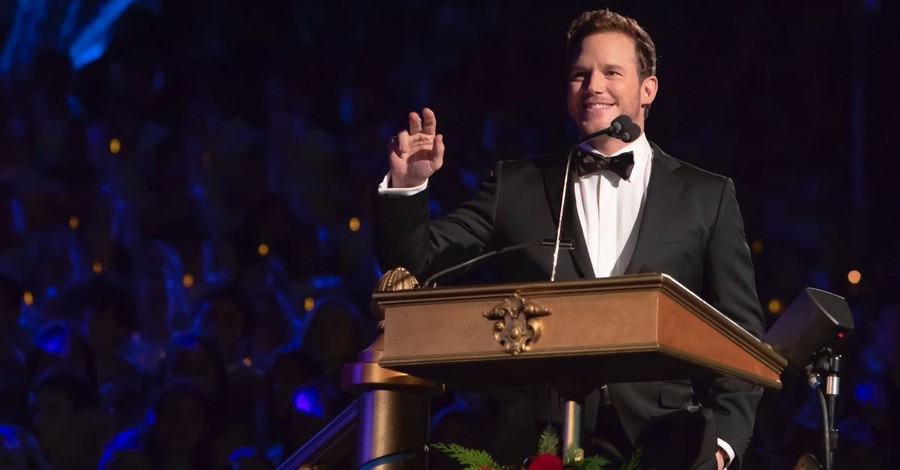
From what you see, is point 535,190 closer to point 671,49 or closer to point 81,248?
point 671,49

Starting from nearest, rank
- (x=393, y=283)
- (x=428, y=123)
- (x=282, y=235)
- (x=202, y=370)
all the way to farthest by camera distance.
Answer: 1. (x=393, y=283)
2. (x=428, y=123)
3. (x=202, y=370)
4. (x=282, y=235)

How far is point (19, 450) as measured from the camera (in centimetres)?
395

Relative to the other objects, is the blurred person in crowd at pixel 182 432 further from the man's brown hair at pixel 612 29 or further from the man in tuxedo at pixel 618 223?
the man's brown hair at pixel 612 29

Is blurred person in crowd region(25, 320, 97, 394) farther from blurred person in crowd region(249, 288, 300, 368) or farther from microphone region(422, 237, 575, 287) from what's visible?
microphone region(422, 237, 575, 287)

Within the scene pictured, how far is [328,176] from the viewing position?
4121mm

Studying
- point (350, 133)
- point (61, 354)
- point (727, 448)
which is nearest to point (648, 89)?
point (727, 448)

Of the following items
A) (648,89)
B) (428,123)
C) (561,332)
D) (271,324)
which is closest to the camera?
(561,332)

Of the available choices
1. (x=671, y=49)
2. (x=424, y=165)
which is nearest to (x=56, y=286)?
(x=671, y=49)

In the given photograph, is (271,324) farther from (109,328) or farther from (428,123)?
(428,123)

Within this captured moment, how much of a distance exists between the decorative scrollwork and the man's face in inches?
27.4

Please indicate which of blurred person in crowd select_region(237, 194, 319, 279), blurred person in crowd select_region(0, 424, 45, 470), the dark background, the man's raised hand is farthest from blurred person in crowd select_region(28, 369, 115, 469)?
the man's raised hand

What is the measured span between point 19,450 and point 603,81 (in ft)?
7.79

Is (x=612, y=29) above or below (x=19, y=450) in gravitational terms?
above

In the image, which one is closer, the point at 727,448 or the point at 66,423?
the point at 727,448
